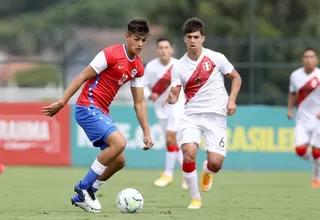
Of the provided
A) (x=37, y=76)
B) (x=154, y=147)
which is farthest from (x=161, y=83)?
(x=37, y=76)

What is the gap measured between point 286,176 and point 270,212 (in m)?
8.23

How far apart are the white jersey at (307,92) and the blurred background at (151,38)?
6697 mm

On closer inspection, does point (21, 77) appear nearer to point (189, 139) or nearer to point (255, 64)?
point (255, 64)

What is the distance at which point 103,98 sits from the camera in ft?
36.8

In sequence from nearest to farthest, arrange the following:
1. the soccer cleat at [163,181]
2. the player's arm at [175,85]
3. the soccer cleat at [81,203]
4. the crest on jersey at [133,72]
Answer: the soccer cleat at [81,203] < the crest on jersey at [133,72] < the player's arm at [175,85] < the soccer cleat at [163,181]

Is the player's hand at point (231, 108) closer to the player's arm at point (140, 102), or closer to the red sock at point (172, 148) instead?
the player's arm at point (140, 102)

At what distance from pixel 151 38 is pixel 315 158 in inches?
658

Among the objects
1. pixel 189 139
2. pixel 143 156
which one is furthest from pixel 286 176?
pixel 189 139

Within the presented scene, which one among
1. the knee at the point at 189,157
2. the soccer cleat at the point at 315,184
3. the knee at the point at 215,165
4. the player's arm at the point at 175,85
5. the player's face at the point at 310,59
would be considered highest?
the player's face at the point at 310,59

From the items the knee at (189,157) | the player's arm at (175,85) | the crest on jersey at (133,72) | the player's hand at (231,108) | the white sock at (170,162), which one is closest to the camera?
the crest on jersey at (133,72)

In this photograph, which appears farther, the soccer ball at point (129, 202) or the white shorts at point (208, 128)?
the white shorts at point (208, 128)

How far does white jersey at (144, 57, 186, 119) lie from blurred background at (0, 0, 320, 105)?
7.52 meters

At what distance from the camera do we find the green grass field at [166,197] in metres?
10.8

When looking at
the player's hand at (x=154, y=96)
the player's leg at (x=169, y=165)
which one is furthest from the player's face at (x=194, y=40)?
the player's leg at (x=169, y=165)
